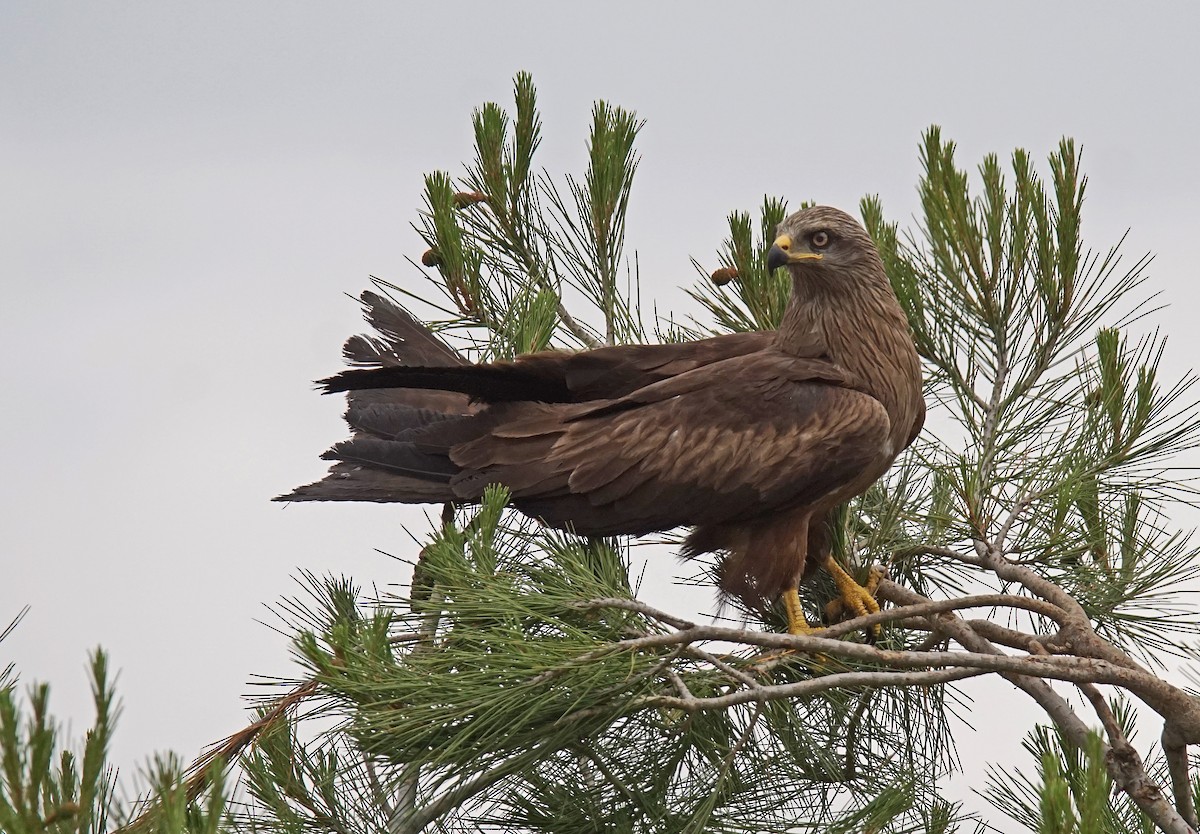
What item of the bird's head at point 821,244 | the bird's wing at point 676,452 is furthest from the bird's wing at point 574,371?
the bird's head at point 821,244

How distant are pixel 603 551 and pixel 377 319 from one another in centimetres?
177

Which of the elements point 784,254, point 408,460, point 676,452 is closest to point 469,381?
point 408,460

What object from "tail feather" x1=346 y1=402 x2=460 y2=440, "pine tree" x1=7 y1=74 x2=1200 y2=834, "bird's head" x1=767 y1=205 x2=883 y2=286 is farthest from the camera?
"bird's head" x1=767 y1=205 x2=883 y2=286

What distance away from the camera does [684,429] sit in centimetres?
415

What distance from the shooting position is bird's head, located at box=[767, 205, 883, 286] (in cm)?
453

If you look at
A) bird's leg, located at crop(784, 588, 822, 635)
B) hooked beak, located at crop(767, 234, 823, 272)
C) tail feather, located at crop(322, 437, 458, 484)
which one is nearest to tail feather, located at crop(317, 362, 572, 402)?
tail feather, located at crop(322, 437, 458, 484)

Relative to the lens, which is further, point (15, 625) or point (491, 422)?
point (491, 422)

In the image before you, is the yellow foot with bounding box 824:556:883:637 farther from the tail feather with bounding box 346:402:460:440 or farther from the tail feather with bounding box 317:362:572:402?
the tail feather with bounding box 346:402:460:440

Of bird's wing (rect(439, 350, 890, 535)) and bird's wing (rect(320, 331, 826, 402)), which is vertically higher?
bird's wing (rect(320, 331, 826, 402))

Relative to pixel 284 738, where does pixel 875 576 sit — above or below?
above

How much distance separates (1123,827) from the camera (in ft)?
12.3

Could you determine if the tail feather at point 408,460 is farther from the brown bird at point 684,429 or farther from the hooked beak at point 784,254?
the hooked beak at point 784,254

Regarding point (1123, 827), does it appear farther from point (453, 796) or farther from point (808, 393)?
point (453, 796)

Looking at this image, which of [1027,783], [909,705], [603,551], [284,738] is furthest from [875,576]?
[284,738]
